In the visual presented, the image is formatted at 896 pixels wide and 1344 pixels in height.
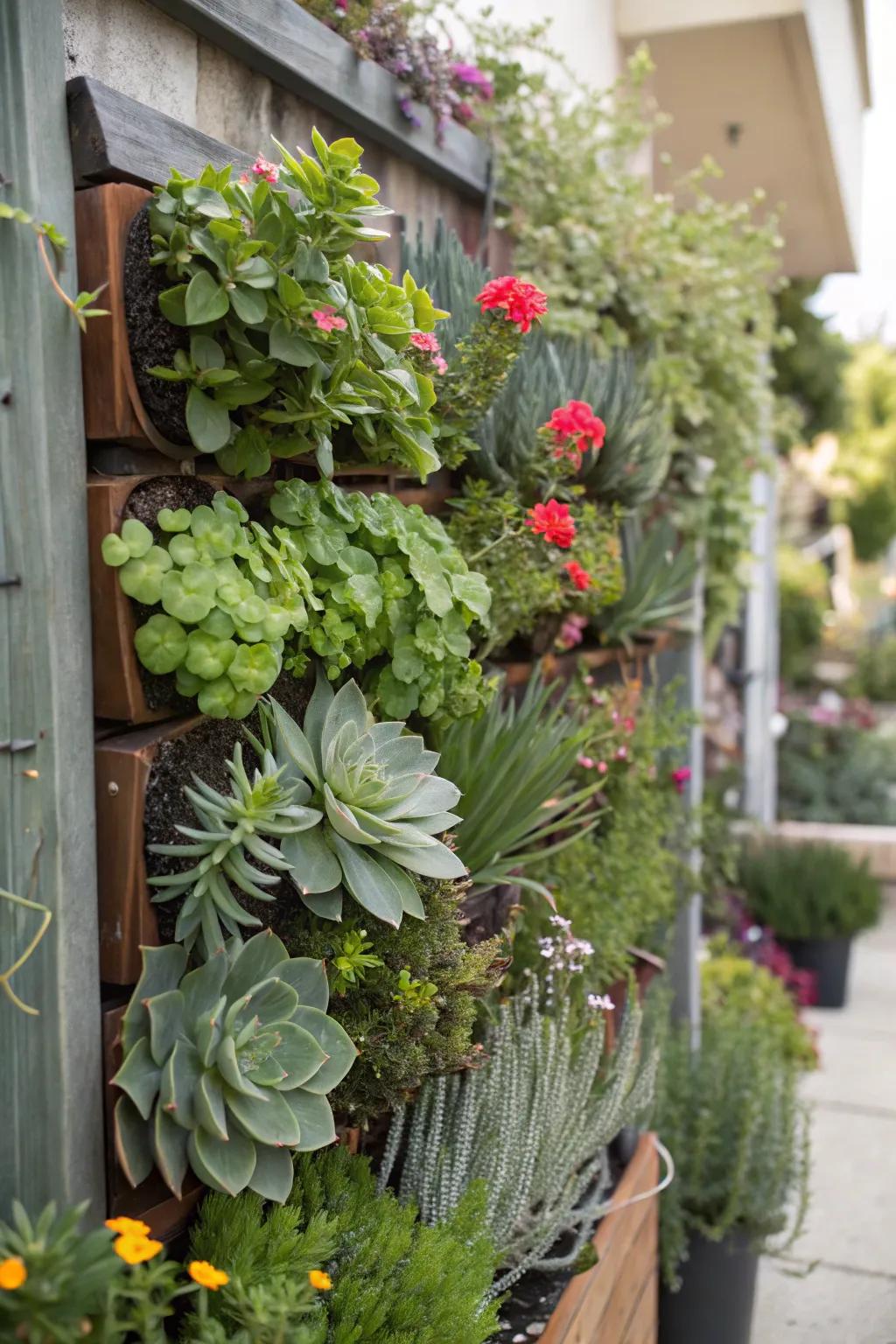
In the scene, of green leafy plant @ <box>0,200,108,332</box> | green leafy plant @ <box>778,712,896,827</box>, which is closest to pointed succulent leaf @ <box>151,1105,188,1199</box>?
green leafy plant @ <box>0,200,108,332</box>

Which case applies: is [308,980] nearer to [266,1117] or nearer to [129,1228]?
[266,1117]

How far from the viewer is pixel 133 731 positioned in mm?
1419

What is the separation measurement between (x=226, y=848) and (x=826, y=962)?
4533mm

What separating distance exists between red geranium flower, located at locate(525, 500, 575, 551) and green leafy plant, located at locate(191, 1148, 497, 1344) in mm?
1026

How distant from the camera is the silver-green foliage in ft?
5.83

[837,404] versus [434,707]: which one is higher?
[837,404]

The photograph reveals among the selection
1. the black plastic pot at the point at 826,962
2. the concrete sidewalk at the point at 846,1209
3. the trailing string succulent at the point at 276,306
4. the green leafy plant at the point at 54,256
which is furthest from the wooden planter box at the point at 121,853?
the black plastic pot at the point at 826,962

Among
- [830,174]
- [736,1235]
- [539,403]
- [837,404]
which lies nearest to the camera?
[539,403]

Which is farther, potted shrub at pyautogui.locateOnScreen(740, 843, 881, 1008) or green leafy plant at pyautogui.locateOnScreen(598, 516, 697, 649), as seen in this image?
potted shrub at pyautogui.locateOnScreen(740, 843, 881, 1008)

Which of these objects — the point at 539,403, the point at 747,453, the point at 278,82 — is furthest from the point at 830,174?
the point at 278,82

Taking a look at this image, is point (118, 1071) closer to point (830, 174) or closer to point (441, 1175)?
point (441, 1175)

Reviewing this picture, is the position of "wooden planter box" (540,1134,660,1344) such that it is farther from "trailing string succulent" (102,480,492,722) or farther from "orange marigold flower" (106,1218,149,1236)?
"trailing string succulent" (102,480,492,722)

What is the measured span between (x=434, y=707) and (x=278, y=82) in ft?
3.34

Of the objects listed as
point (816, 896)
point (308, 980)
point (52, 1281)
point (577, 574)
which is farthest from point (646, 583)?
point (816, 896)
